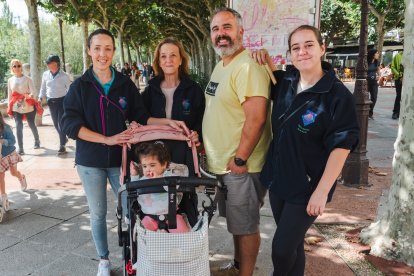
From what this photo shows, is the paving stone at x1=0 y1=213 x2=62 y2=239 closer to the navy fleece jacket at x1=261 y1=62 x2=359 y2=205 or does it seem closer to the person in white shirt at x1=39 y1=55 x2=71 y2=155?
the navy fleece jacket at x1=261 y1=62 x2=359 y2=205

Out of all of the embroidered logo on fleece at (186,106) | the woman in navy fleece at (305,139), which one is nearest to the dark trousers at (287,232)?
the woman in navy fleece at (305,139)

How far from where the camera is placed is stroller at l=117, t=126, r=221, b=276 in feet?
7.36

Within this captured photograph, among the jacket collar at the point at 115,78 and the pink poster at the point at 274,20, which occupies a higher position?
the pink poster at the point at 274,20

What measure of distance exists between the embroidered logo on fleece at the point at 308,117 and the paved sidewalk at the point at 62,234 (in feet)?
5.63

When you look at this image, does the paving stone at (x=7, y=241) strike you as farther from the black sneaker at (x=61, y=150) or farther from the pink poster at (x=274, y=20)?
the black sneaker at (x=61, y=150)

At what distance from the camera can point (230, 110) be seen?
2.92 meters

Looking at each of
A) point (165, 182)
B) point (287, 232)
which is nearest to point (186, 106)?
point (165, 182)

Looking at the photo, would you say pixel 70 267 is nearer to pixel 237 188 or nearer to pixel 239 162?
pixel 237 188

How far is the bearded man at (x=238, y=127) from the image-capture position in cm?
281

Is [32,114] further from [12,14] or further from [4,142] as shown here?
[12,14]

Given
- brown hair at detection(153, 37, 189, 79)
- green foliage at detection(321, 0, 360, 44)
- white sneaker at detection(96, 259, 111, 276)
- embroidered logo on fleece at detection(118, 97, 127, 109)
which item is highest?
green foliage at detection(321, 0, 360, 44)

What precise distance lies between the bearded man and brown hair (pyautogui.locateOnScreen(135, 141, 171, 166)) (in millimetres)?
351

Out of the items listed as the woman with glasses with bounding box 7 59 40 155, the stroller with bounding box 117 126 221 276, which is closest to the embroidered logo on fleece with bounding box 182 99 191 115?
the stroller with bounding box 117 126 221 276

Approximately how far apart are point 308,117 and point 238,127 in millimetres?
643
